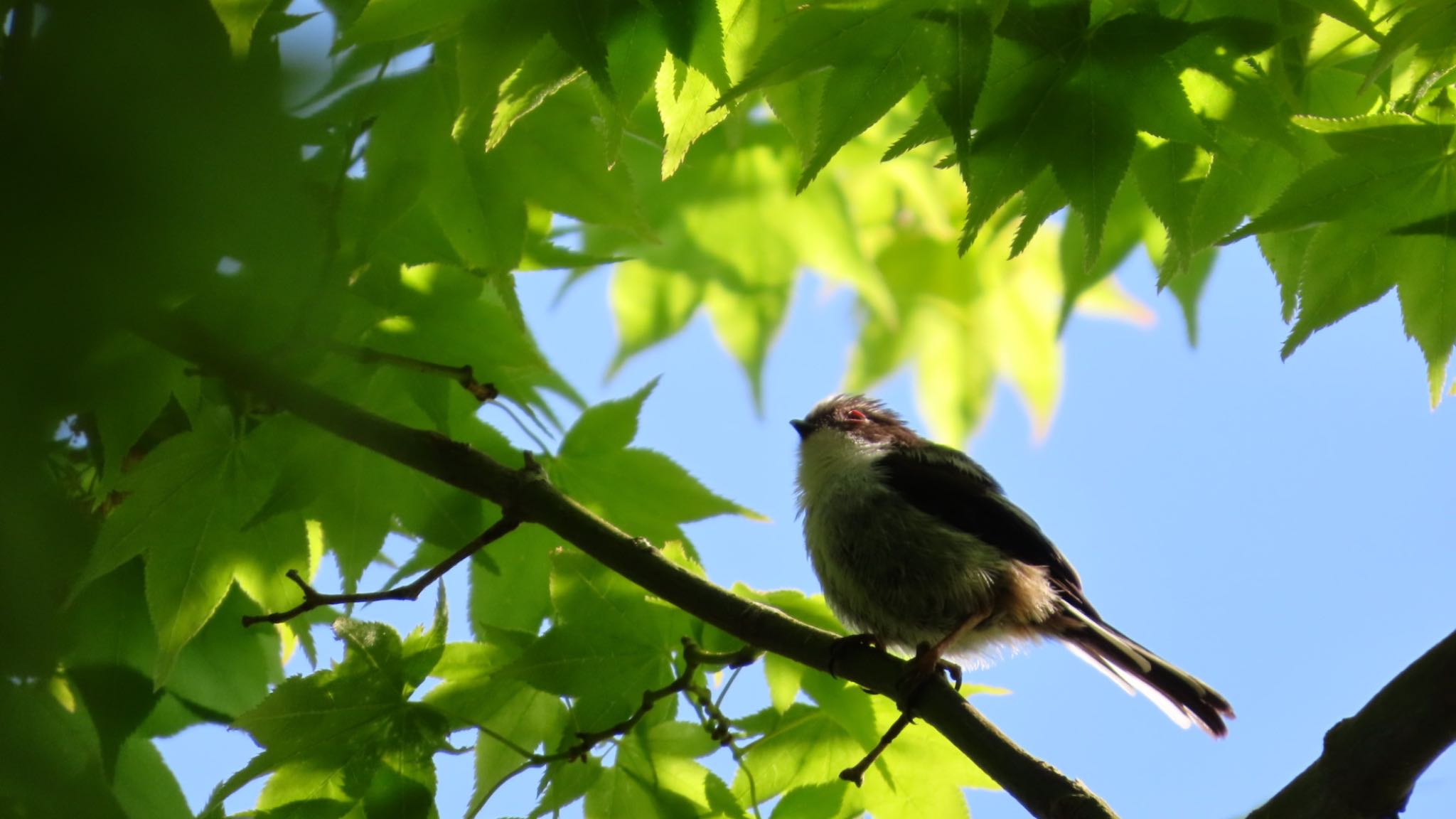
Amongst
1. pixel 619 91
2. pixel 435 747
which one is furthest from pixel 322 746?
pixel 619 91

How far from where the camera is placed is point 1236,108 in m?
1.81

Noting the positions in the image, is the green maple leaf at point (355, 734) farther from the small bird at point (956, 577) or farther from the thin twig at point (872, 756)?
the small bird at point (956, 577)

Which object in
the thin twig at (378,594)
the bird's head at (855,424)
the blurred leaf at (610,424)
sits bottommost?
the thin twig at (378,594)

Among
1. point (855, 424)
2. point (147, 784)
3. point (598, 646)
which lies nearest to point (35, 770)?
point (598, 646)

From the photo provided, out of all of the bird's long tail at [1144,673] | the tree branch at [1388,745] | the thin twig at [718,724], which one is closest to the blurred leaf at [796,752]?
the thin twig at [718,724]

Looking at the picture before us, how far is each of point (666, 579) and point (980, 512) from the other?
1.41 metres

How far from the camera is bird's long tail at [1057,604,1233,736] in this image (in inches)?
109

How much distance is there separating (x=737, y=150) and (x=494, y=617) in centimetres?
154

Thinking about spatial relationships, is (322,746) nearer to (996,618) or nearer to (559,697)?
(559,697)

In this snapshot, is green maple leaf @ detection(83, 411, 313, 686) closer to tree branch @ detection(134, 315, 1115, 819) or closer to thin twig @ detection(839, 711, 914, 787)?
tree branch @ detection(134, 315, 1115, 819)

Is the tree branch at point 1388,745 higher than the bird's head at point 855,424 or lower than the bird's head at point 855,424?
lower

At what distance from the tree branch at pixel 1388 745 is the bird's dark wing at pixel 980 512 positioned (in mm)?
1551

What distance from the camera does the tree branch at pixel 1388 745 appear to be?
4.66 feet

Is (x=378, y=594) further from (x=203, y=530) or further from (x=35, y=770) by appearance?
(x=35, y=770)
